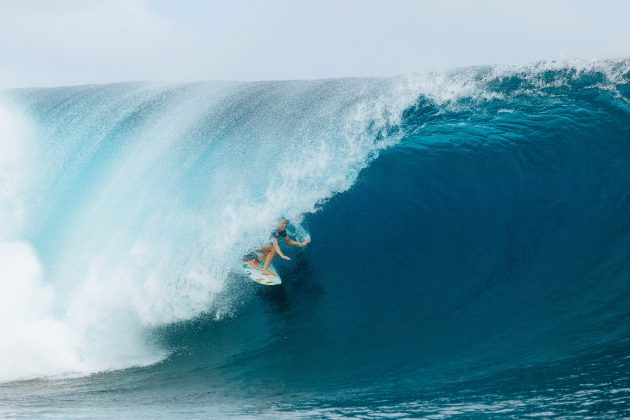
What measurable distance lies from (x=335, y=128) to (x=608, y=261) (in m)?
7.16

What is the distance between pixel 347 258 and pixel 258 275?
1726 millimetres

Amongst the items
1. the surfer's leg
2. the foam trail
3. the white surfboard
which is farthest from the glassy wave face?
the surfer's leg

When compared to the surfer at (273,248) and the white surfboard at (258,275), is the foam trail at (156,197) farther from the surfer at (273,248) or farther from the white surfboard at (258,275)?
the surfer at (273,248)

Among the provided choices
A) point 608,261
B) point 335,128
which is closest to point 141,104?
point 335,128

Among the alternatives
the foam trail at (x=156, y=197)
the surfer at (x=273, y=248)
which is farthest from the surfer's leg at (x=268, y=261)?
the foam trail at (x=156, y=197)

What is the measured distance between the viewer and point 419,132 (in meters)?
12.9

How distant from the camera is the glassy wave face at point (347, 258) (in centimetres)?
716

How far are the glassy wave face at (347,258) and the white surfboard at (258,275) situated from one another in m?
0.24

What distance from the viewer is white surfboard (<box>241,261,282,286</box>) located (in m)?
10.1

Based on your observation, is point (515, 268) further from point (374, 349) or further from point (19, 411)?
point (19, 411)

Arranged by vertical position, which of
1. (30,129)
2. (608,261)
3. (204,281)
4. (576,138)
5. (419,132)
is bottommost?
(608,261)

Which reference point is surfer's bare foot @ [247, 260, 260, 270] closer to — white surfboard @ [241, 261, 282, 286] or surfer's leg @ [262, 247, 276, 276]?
white surfboard @ [241, 261, 282, 286]

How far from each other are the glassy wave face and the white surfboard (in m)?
0.24

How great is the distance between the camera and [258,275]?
1017 centimetres
